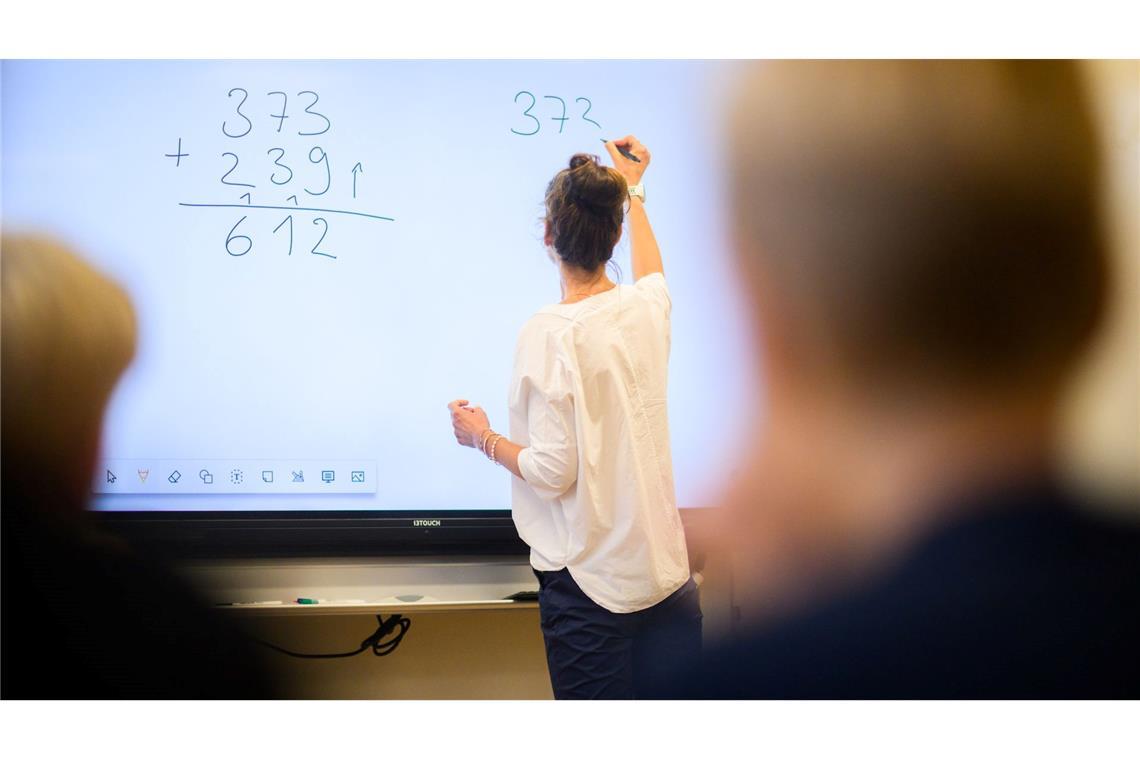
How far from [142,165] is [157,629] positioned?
3.20 ft

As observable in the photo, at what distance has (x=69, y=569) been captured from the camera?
183 cm

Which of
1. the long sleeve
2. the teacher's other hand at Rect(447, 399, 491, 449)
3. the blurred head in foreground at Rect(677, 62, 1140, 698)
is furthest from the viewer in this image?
the blurred head in foreground at Rect(677, 62, 1140, 698)

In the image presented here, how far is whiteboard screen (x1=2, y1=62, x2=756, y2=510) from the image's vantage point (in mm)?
1801

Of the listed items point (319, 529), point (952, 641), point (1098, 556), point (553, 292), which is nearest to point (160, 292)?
point (319, 529)

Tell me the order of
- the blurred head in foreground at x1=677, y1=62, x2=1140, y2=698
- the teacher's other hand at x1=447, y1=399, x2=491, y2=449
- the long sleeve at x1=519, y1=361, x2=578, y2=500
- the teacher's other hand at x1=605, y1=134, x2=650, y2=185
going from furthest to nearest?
the blurred head in foreground at x1=677, y1=62, x2=1140, y2=698
the teacher's other hand at x1=605, y1=134, x2=650, y2=185
the teacher's other hand at x1=447, y1=399, x2=491, y2=449
the long sleeve at x1=519, y1=361, x2=578, y2=500

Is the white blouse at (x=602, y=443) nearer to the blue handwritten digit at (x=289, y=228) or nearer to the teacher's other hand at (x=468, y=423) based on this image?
the teacher's other hand at (x=468, y=423)

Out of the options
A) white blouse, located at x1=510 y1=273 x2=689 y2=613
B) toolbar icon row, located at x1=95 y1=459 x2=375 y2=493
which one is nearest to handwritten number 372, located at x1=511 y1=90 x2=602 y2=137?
white blouse, located at x1=510 y1=273 x2=689 y2=613

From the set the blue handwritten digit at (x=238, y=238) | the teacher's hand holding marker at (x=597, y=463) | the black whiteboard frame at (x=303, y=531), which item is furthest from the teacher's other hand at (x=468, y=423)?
the blue handwritten digit at (x=238, y=238)

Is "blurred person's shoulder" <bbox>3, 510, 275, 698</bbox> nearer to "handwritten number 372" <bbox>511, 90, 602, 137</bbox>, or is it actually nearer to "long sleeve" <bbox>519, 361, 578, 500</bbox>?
"long sleeve" <bbox>519, 361, 578, 500</bbox>

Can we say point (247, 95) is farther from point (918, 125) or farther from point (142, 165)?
point (918, 125)

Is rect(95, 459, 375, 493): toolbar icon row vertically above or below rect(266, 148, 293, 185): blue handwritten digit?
below

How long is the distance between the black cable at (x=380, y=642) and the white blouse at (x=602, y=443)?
61 cm

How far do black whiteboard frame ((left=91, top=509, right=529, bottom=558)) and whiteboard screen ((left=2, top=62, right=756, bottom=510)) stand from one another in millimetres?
28

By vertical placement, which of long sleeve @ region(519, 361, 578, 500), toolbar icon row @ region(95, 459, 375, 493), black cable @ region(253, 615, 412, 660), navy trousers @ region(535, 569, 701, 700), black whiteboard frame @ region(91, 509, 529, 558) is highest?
long sleeve @ region(519, 361, 578, 500)
